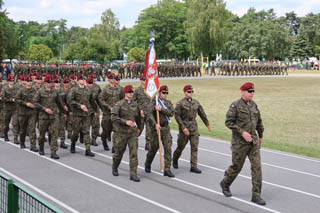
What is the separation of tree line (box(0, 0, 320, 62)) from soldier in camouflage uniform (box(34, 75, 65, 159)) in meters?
39.2

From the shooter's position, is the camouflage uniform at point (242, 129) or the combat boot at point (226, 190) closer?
the camouflage uniform at point (242, 129)

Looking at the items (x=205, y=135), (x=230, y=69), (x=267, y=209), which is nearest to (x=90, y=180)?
(x=267, y=209)

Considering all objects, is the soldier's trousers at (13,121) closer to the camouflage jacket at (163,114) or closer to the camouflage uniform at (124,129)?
the camouflage uniform at (124,129)

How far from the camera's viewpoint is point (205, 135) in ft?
49.4

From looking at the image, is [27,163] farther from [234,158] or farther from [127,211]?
[234,158]

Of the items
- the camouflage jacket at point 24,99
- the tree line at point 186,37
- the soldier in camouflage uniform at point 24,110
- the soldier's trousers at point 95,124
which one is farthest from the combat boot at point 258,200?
the tree line at point 186,37

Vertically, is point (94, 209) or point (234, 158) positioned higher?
point (234, 158)

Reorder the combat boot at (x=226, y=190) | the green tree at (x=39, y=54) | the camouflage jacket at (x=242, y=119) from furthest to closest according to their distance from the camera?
the green tree at (x=39, y=54), the combat boot at (x=226, y=190), the camouflage jacket at (x=242, y=119)

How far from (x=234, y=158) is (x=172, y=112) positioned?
224cm

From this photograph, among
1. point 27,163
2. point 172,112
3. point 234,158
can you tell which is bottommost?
point 27,163

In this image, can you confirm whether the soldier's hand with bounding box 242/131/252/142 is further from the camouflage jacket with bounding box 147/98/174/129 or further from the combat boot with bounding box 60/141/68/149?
the combat boot with bounding box 60/141/68/149

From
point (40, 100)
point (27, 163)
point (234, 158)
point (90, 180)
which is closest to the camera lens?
point (234, 158)

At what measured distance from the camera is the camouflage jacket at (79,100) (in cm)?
1193

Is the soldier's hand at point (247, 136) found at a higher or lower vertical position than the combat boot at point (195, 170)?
higher
